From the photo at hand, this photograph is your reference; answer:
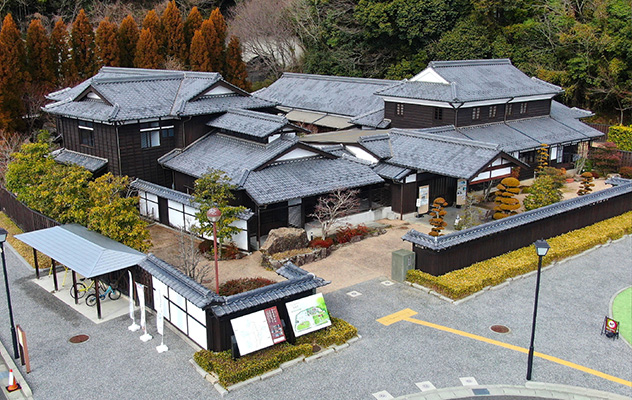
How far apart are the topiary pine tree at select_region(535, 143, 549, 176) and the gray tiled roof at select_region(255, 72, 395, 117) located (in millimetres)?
10723

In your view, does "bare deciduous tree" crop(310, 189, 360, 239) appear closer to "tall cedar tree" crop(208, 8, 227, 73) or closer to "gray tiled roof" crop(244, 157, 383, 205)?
"gray tiled roof" crop(244, 157, 383, 205)

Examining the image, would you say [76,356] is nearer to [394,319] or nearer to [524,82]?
[394,319]

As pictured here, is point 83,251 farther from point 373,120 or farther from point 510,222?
point 373,120

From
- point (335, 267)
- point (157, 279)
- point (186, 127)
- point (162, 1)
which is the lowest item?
point (335, 267)

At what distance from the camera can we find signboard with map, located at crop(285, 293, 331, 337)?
1700cm

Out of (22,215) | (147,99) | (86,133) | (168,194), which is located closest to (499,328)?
(168,194)

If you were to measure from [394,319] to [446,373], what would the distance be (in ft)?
11.1

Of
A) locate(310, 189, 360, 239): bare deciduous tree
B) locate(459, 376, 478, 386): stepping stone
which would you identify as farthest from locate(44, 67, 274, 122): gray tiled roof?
locate(459, 376, 478, 386): stepping stone

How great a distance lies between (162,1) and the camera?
65000mm

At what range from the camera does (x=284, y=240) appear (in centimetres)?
2422

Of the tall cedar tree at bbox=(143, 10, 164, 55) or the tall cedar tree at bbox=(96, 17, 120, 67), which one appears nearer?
the tall cedar tree at bbox=(96, 17, 120, 67)

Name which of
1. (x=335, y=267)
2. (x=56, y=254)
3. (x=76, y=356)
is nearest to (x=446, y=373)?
(x=335, y=267)

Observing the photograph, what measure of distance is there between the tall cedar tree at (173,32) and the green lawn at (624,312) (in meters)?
39.4

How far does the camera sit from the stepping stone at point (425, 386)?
15.0m
